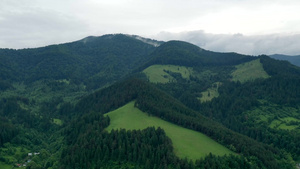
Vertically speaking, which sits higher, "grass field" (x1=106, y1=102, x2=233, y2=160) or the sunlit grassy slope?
"grass field" (x1=106, y1=102, x2=233, y2=160)

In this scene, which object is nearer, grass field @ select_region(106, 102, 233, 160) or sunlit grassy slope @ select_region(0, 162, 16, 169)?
grass field @ select_region(106, 102, 233, 160)

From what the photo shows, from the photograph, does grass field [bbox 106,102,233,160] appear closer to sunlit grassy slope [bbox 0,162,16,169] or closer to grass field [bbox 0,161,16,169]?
grass field [bbox 0,161,16,169]

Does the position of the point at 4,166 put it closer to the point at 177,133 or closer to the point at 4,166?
the point at 4,166

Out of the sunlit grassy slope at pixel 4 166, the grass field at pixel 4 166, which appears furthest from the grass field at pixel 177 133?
the sunlit grassy slope at pixel 4 166

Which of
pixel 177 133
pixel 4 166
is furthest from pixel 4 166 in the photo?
pixel 177 133

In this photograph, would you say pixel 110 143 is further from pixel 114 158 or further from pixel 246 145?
pixel 246 145

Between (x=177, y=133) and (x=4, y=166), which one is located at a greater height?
(x=177, y=133)

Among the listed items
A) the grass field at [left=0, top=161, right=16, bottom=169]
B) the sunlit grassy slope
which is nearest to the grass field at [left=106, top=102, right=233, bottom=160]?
the grass field at [left=0, top=161, right=16, bottom=169]

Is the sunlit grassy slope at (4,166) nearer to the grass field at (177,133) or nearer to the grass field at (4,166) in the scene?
the grass field at (4,166)

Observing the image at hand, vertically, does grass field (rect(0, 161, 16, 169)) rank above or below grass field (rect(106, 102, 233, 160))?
below
